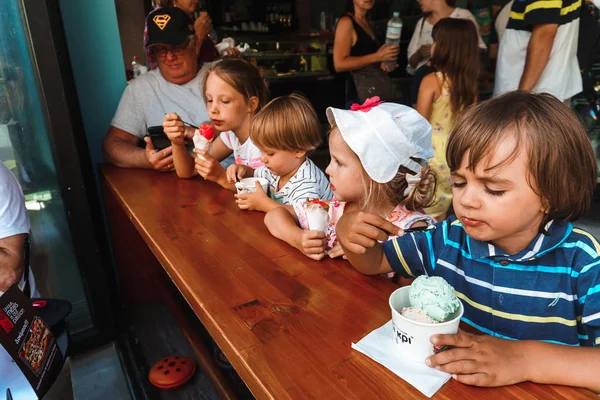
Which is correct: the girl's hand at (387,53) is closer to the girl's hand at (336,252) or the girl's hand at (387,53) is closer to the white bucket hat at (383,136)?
the white bucket hat at (383,136)

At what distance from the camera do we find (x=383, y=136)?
1.25 m

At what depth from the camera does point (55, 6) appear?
213cm

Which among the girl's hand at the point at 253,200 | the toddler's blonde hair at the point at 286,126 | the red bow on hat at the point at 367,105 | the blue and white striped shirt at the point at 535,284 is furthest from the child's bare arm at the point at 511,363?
the toddler's blonde hair at the point at 286,126

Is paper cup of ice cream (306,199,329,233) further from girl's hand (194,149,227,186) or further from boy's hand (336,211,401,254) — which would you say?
girl's hand (194,149,227,186)

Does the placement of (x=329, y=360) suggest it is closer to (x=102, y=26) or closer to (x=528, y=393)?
(x=528, y=393)

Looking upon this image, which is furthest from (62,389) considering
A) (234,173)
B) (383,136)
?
(383,136)

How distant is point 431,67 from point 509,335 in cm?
240

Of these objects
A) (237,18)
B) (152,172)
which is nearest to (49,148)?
(152,172)

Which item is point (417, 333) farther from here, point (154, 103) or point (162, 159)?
point (154, 103)

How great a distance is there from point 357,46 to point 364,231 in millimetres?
2977

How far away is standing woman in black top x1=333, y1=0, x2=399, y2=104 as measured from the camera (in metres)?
3.60

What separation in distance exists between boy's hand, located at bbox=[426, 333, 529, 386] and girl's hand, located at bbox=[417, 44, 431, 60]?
3.36 metres

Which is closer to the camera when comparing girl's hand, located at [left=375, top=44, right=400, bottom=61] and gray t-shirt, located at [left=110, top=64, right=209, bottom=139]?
gray t-shirt, located at [left=110, top=64, right=209, bottom=139]

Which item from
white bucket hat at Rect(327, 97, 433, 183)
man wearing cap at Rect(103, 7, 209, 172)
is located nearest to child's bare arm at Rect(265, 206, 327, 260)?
white bucket hat at Rect(327, 97, 433, 183)
